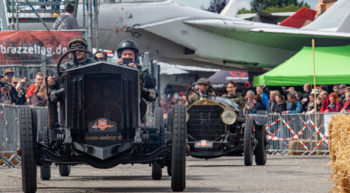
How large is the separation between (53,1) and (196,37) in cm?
974

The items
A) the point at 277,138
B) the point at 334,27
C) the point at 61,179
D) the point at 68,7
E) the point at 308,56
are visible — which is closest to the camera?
the point at 61,179

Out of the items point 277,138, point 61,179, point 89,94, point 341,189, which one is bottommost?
point 277,138

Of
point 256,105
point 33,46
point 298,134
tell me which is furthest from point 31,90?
point 298,134

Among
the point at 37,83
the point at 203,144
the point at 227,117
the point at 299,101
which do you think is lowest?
the point at 299,101

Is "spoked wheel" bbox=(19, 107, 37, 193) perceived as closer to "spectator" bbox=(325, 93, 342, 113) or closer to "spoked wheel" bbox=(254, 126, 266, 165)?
"spoked wheel" bbox=(254, 126, 266, 165)

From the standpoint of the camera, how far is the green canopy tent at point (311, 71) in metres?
23.9

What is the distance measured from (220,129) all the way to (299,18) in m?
32.4

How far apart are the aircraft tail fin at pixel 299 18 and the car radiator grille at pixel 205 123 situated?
29647mm

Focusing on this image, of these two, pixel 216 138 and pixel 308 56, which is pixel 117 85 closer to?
pixel 216 138

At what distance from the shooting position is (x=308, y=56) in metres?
27.1

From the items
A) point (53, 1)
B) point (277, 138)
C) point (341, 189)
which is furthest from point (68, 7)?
point (341, 189)

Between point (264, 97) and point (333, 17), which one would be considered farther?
point (333, 17)

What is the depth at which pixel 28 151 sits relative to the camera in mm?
8484

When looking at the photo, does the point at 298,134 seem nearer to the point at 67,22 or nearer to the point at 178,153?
the point at 67,22
